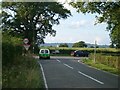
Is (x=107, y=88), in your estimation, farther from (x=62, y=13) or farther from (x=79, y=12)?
(x=62, y=13)

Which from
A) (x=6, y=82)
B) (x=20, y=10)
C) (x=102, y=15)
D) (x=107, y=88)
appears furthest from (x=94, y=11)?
(x=20, y=10)

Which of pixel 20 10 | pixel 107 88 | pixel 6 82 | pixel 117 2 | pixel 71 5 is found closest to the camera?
pixel 6 82

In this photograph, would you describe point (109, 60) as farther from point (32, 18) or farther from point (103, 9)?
point (32, 18)

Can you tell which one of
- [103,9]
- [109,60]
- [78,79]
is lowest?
[78,79]

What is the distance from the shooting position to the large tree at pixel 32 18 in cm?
8231

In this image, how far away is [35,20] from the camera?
85.2m

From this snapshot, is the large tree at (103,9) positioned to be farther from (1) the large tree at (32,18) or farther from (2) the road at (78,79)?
(1) the large tree at (32,18)

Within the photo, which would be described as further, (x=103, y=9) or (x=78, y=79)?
(x=103, y=9)

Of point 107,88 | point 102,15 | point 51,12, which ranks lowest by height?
point 107,88

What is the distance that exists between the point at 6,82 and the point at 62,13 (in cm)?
6863

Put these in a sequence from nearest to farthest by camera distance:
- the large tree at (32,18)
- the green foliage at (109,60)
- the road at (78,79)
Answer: the road at (78,79) < the green foliage at (109,60) < the large tree at (32,18)

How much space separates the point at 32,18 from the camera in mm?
83875

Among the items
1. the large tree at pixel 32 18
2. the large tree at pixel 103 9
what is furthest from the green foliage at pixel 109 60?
the large tree at pixel 32 18

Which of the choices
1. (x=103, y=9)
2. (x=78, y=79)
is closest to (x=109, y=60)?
(x=103, y=9)
